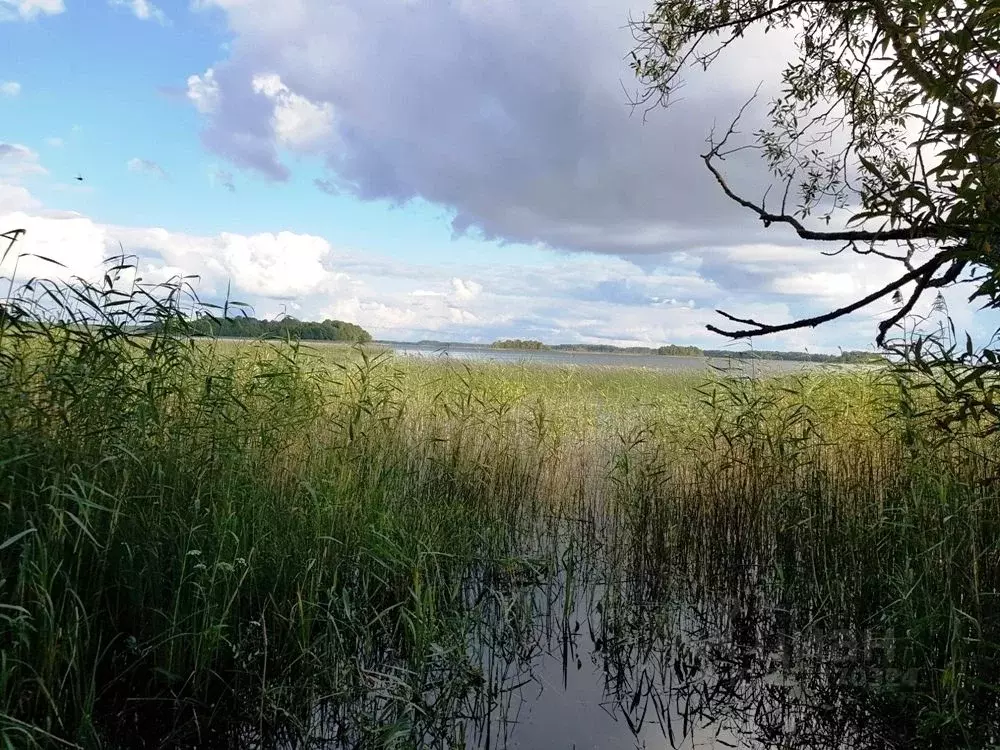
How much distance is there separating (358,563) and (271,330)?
6.34ft

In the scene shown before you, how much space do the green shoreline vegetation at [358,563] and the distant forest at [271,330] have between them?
168 millimetres

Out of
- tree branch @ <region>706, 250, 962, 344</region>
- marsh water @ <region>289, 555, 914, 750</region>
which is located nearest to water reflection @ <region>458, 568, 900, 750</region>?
marsh water @ <region>289, 555, 914, 750</region>

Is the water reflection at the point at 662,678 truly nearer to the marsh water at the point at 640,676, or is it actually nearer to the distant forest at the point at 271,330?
the marsh water at the point at 640,676

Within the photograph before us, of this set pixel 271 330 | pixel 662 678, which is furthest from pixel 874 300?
pixel 271 330

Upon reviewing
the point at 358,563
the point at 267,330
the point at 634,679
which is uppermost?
the point at 267,330

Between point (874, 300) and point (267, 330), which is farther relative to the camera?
point (267, 330)

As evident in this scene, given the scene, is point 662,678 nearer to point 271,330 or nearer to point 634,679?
point 634,679

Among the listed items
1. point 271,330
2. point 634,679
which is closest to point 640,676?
point 634,679

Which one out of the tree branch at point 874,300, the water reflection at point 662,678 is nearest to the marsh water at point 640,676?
the water reflection at point 662,678

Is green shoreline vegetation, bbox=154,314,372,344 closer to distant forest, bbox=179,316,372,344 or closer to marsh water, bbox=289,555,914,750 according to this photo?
distant forest, bbox=179,316,372,344

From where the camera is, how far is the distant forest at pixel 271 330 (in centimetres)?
413

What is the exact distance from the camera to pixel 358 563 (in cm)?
376

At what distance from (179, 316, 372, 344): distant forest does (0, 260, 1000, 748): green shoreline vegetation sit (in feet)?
0.55

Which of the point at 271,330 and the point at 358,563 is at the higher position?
the point at 271,330
